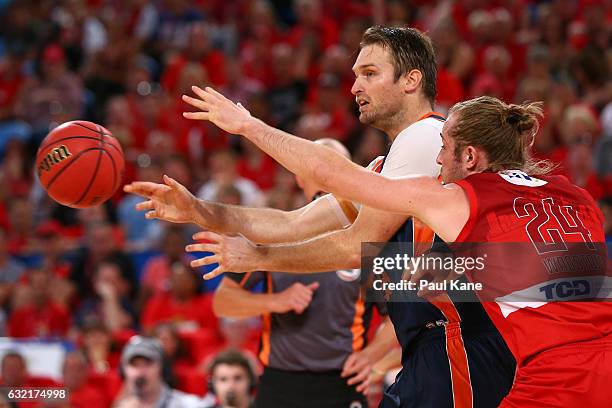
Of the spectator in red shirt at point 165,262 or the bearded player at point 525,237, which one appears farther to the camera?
the spectator in red shirt at point 165,262

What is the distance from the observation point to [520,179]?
4199mm

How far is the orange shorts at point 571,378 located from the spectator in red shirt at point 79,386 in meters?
5.57

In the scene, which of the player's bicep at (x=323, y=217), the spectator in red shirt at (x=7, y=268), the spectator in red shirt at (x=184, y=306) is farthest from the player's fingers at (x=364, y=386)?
the spectator in red shirt at (x=7, y=268)

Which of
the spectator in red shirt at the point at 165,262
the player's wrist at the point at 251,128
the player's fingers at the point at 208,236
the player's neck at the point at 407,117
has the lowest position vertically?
the player's fingers at the point at 208,236

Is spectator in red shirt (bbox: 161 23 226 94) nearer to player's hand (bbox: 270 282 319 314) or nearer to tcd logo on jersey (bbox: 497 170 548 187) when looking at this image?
player's hand (bbox: 270 282 319 314)

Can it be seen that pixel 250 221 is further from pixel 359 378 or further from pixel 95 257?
pixel 95 257

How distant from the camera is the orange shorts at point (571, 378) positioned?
3.85 meters

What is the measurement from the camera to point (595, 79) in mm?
11500

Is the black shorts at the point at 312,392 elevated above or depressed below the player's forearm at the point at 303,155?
below

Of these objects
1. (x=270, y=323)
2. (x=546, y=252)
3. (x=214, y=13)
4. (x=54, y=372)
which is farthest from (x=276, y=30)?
(x=546, y=252)

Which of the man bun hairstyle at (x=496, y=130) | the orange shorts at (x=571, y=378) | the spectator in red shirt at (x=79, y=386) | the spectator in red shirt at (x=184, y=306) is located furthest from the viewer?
the spectator in red shirt at (x=184, y=306)

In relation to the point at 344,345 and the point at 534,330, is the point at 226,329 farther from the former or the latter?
the point at 534,330

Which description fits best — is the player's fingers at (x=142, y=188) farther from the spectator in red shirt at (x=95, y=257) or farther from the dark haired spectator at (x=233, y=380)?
the spectator in red shirt at (x=95, y=257)

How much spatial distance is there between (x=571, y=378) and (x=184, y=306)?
6716mm
